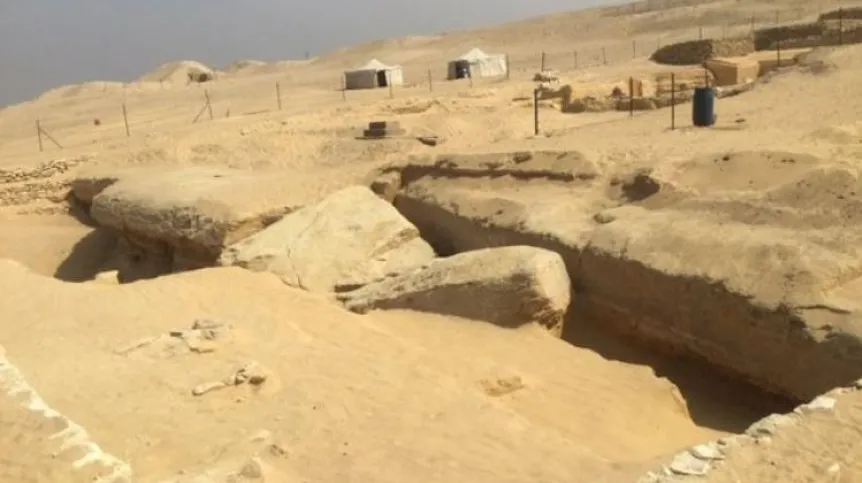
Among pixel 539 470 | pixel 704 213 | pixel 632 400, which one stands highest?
pixel 704 213

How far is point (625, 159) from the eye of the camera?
402 inches

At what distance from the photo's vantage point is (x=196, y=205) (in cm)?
1171

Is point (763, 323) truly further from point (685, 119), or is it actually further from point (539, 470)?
point (685, 119)

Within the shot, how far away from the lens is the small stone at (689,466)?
A: 4406mm

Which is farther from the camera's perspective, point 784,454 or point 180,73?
point 180,73

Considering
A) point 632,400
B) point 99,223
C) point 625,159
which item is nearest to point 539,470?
point 632,400

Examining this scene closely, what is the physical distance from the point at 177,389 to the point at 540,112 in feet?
42.4

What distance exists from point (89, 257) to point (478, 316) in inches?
344

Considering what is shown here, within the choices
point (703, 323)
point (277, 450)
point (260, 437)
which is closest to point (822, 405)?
point (703, 323)

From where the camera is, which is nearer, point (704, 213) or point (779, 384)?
point (779, 384)

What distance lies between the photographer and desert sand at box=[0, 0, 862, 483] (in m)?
5.36

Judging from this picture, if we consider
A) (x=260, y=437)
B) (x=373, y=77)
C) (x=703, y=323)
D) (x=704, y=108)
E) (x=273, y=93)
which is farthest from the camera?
(x=273, y=93)

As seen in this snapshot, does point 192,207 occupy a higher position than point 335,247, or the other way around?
point 192,207

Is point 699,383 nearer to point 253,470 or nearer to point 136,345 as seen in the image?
point 253,470
